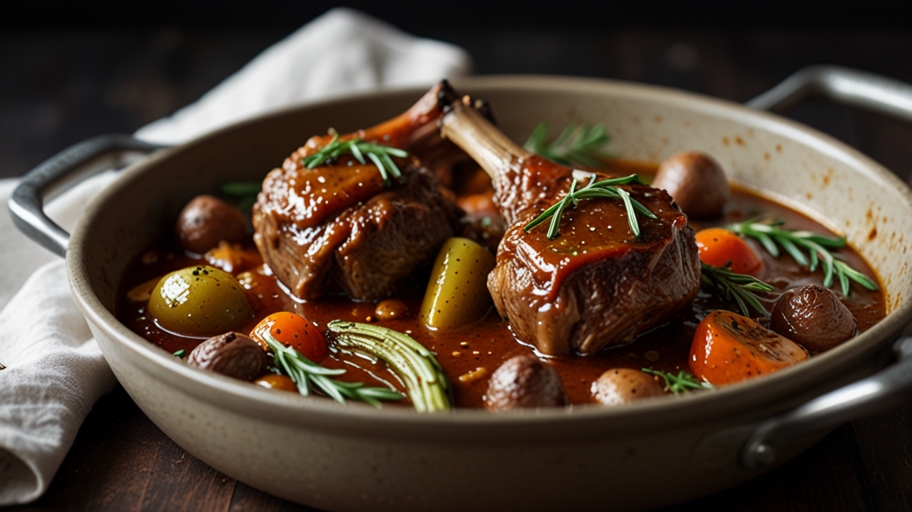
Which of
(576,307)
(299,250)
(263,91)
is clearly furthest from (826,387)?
(263,91)

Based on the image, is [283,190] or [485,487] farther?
[283,190]

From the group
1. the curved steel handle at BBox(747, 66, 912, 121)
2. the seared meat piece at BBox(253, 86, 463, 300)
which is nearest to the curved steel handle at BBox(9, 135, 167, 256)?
the seared meat piece at BBox(253, 86, 463, 300)

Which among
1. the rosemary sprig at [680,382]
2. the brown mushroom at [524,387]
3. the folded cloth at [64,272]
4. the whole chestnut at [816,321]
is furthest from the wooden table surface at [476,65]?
the brown mushroom at [524,387]

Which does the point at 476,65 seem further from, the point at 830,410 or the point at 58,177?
the point at 830,410

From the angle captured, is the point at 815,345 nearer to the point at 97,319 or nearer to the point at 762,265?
the point at 762,265

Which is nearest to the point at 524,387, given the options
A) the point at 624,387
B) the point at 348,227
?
the point at 624,387

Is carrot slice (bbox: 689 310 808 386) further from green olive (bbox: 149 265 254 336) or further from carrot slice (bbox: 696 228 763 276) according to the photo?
green olive (bbox: 149 265 254 336)
